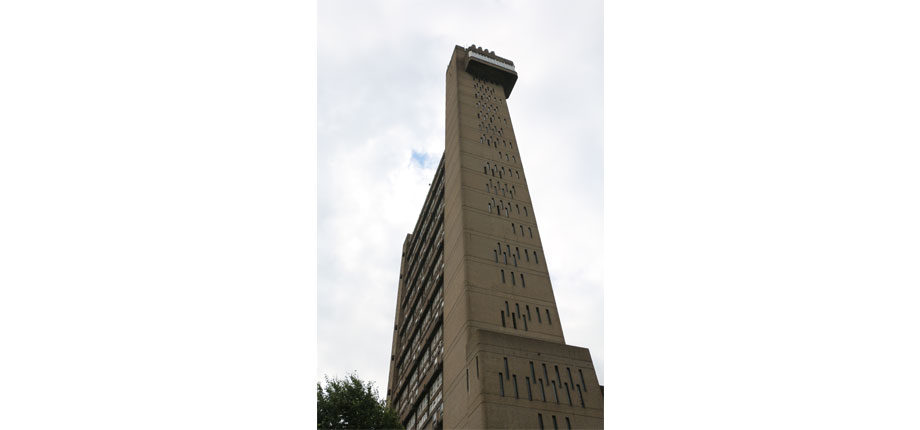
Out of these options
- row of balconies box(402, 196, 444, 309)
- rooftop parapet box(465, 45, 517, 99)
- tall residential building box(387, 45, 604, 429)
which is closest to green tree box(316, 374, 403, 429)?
tall residential building box(387, 45, 604, 429)

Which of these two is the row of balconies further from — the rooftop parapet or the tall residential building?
the rooftop parapet

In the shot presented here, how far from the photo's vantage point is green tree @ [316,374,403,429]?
23.8m

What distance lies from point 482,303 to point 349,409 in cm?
1646

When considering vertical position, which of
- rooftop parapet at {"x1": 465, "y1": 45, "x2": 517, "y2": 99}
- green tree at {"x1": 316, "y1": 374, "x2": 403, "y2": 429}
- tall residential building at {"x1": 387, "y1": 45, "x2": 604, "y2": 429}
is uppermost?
rooftop parapet at {"x1": 465, "y1": 45, "x2": 517, "y2": 99}

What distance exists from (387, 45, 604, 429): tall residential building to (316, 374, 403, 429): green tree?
7243 mm

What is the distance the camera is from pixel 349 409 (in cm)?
2419

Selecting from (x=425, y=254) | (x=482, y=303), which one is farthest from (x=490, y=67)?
(x=482, y=303)

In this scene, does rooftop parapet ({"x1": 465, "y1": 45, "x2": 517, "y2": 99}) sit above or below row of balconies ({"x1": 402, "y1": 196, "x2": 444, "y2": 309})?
above

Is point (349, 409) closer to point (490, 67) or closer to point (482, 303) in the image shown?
point (482, 303)

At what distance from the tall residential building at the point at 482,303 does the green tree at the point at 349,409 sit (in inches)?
285

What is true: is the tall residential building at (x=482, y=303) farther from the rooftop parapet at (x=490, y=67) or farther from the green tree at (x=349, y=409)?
the green tree at (x=349, y=409)

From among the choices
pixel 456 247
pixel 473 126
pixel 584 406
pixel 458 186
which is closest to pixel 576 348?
pixel 584 406

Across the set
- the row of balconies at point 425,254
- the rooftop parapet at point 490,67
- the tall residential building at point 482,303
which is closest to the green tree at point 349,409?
the tall residential building at point 482,303

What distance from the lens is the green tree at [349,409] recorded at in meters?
23.8
